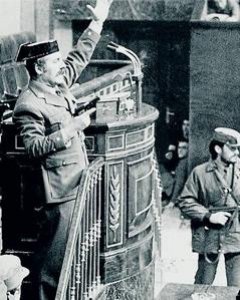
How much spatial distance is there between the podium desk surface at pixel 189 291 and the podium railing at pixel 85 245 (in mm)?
615

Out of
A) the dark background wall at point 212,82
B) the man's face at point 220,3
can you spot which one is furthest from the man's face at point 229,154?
the man's face at point 220,3

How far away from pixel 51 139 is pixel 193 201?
145cm

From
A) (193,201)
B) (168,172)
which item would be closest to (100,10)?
(193,201)

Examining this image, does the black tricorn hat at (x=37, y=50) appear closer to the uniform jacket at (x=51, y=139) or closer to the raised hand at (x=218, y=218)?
the uniform jacket at (x=51, y=139)

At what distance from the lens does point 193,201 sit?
284 inches

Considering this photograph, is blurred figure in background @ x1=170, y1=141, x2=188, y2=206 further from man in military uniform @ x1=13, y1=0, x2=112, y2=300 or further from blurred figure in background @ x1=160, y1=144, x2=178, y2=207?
man in military uniform @ x1=13, y1=0, x2=112, y2=300

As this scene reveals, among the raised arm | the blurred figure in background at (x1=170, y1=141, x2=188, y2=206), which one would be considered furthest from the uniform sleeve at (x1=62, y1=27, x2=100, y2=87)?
the blurred figure in background at (x1=170, y1=141, x2=188, y2=206)

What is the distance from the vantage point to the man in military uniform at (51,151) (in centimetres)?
640

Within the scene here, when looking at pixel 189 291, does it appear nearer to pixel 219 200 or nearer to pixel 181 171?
pixel 219 200

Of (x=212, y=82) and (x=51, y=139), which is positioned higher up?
(x=51, y=139)

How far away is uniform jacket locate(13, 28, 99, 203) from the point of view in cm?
629

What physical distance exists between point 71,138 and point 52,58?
0.56 metres

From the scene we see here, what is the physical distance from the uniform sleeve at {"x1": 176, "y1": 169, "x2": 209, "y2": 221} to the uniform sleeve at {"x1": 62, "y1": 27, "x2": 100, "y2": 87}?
1189 millimetres

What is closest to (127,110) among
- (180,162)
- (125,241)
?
(125,241)
